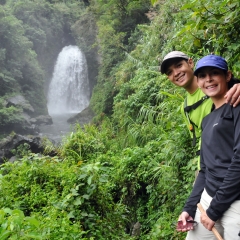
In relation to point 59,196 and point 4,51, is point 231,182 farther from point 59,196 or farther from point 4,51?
point 4,51

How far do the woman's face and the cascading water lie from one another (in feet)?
77.5

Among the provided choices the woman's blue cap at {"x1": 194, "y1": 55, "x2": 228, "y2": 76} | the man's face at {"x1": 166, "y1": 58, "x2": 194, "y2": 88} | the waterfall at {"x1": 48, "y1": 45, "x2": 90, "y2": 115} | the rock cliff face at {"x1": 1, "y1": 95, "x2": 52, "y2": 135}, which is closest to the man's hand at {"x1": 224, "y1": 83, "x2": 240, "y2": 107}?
the woman's blue cap at {"x1": 194, "y1": 55, "x2": 228, "y2": 76}

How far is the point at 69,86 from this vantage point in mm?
26031

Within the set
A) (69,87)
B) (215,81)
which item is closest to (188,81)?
(215,81)

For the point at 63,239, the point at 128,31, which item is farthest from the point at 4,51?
the point at 63,239

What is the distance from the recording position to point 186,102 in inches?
82.1

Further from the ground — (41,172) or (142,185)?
(41,172)

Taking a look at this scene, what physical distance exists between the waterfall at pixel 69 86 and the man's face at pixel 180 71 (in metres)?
24.2

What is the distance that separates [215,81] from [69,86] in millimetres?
25277

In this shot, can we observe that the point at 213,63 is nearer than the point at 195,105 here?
Yes

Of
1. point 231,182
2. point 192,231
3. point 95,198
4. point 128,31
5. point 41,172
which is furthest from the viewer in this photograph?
point 128,31

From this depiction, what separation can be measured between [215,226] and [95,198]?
2108mm

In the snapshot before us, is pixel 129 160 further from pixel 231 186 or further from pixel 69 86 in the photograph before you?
pixel 69 86

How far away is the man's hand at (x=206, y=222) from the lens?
1413 mm
